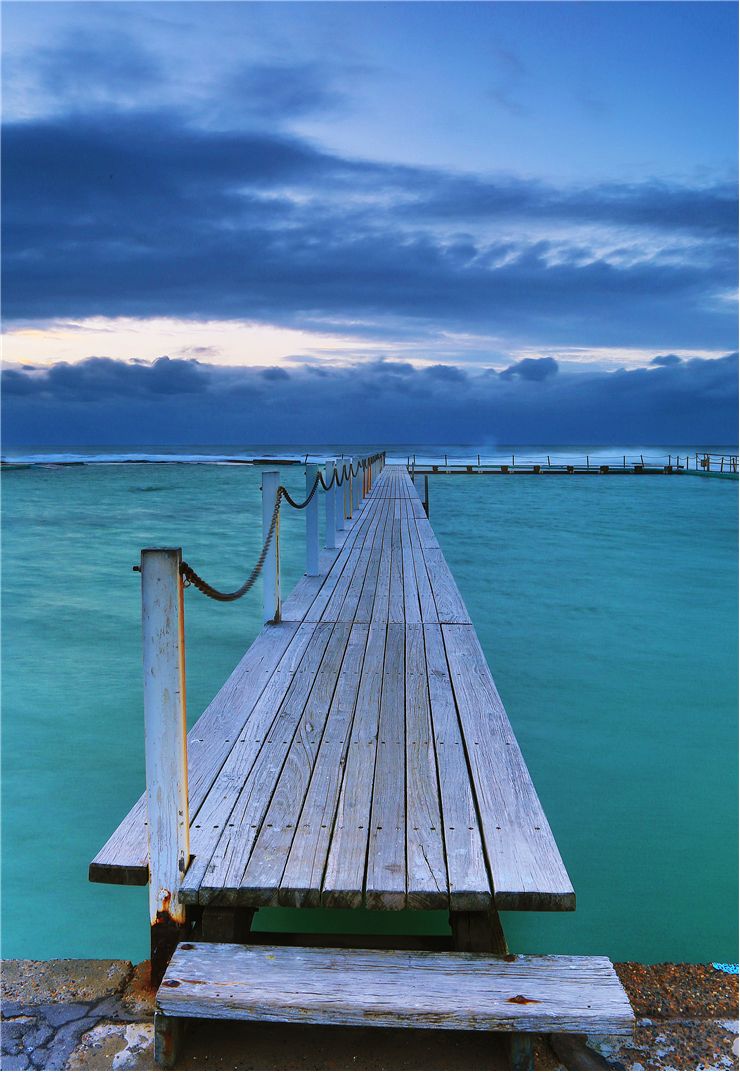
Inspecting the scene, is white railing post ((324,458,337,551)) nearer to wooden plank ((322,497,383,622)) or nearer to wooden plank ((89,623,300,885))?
wooden plank ((322,497,383,622))

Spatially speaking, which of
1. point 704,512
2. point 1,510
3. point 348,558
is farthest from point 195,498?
point 348,558

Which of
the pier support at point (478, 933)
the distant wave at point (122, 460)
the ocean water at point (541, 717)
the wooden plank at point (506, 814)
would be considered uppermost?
the distant wave at point (122, 460)

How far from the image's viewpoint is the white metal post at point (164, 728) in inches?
89.3

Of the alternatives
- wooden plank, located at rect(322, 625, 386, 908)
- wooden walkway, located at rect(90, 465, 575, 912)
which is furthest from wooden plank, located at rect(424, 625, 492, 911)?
wooden plank, located at rect(322, 625, 386, 908)

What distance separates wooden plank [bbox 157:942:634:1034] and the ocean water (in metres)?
1.31

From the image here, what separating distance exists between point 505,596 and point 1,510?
23.7 metres

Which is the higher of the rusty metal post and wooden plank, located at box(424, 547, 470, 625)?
the rusty metal post

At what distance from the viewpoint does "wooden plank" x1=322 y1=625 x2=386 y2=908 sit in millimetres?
2236

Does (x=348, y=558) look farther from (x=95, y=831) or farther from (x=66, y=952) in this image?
(x=66, y=952)

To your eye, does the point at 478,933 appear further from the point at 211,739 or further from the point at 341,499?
the point at 341,499

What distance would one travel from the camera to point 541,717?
6.95 meters

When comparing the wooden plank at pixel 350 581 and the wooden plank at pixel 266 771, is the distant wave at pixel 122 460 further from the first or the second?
the wooden plank at pixel 266 771

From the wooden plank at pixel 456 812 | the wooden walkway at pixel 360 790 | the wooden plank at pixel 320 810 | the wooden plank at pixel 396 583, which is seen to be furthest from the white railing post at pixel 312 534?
the wooden plank at pixel 456 812

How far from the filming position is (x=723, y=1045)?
2.28 metres
